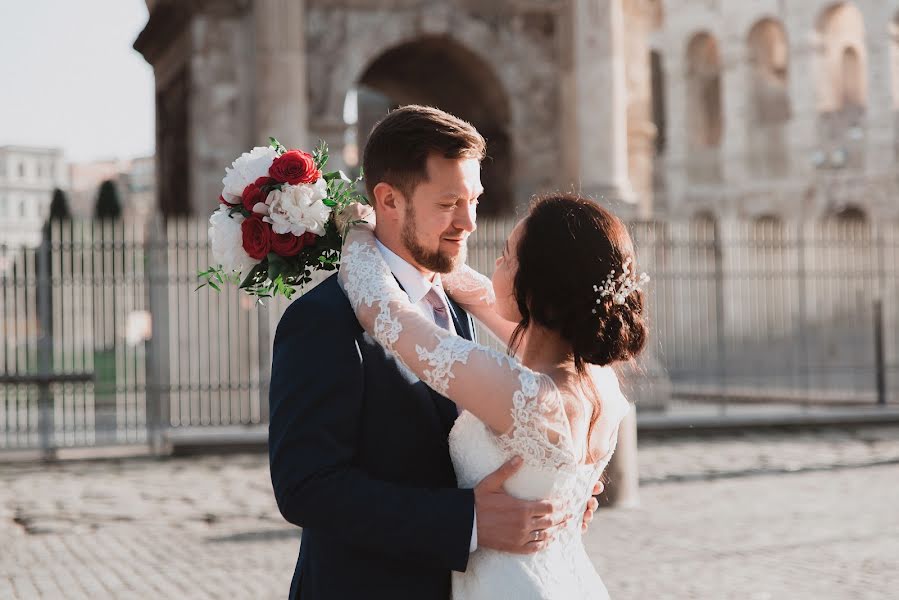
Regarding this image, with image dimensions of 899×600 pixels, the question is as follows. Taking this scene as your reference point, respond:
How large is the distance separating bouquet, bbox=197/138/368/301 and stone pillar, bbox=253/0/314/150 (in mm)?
12843

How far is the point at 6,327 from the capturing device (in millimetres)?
15094

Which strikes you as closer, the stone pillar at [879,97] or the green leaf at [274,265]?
the green leaf at [274,265]

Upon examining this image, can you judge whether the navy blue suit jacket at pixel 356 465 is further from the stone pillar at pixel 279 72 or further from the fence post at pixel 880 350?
the fence post at pixel 880 350

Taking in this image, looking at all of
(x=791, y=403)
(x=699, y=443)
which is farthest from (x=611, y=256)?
(x=791, y=403)

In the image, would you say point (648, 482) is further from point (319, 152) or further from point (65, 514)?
point (319, 152)

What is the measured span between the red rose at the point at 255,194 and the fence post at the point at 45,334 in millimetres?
12079

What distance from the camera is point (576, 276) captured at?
2779 mm

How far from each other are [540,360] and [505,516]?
0.37 m

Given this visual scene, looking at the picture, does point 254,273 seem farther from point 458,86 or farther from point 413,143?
point 458,86

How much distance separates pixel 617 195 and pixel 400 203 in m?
14.0

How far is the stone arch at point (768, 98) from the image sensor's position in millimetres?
40781

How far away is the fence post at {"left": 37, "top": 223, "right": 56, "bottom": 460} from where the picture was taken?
47.7ft

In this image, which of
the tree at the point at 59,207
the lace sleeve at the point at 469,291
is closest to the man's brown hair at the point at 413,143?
the lace sleeve at the point at 469,291

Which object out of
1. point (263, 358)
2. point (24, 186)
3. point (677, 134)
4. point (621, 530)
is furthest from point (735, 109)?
point (24, 186)
